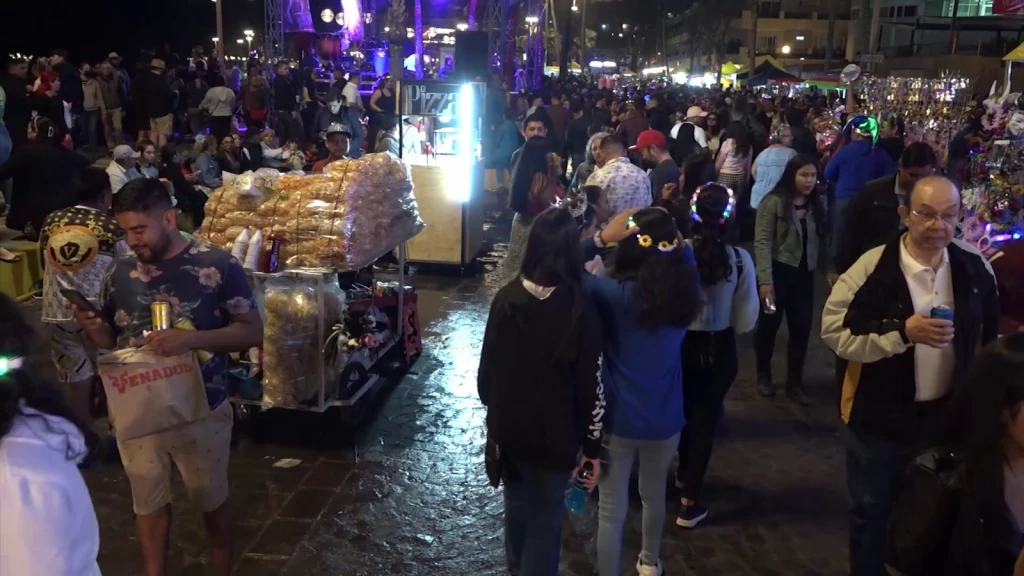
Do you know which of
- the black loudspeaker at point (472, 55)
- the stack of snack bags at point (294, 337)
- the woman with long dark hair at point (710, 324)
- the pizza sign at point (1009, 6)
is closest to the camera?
the woman with long dark hair at point (710, 324)

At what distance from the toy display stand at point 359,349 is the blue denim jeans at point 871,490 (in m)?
3.05

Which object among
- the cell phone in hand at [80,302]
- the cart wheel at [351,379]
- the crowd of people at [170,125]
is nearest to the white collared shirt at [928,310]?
the cell phone in hand at [80,302]

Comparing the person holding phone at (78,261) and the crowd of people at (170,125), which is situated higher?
the crowd of people at (170,125)

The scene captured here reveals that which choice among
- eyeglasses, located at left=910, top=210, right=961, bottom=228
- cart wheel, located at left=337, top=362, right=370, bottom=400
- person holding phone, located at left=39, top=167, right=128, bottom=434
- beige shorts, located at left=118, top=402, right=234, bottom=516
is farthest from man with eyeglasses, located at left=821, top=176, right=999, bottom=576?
person holding phone, located at left=39, top=167, right=128, bottom=434

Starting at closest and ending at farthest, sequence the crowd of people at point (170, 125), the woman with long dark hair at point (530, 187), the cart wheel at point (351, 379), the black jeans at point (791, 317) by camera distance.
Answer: the cart wheel at point (351, 379), the black jeans at point (791, 317), the woman with long dark hair at point (530, 187), the crowd of people at point (170, 125)

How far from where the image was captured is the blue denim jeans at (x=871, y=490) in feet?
10.4

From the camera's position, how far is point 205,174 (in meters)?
10.8

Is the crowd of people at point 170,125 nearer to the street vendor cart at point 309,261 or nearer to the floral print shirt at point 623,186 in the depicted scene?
the street vendor cart at point 309,261

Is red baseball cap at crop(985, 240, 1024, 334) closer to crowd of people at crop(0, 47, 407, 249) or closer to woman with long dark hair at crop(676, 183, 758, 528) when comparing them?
woman with long dark hair at crop(676, 183, 758, 528)

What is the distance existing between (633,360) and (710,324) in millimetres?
994

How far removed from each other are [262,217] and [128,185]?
6.99 feet

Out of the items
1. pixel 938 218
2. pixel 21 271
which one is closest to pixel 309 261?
pixel 938 218

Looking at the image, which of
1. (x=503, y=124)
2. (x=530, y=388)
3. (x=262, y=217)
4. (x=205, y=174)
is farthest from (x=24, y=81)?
(x=530, y=388)

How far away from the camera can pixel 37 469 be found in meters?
1.57
